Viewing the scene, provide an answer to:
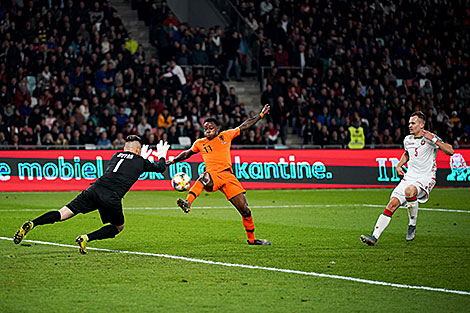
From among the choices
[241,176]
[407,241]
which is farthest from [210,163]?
[241,176]

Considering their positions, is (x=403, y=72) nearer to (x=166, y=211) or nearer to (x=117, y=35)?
(x=117, y=35)

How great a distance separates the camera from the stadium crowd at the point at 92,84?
78.6 feet

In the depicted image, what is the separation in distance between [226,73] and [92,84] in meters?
5.84

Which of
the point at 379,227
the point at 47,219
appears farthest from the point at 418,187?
the point at 47,219

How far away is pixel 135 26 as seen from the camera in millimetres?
30734

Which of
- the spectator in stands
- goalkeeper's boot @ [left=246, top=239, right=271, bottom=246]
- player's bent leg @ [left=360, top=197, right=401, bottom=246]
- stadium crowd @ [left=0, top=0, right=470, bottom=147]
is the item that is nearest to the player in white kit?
player's bent leg @ [left=360, top=197, right=401, bottom=246]

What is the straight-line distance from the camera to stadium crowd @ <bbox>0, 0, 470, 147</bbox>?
24750mm

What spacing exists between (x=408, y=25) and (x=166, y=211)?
66.0ft

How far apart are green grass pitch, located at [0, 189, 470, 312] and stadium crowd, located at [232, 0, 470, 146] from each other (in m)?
10.9

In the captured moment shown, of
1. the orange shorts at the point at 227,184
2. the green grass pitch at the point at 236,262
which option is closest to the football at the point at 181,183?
the orange shorts at the point at 227,184

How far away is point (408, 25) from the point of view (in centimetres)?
3391

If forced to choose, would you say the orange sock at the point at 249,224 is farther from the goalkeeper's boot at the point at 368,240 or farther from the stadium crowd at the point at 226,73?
the stadium crowd at the point at 226,73

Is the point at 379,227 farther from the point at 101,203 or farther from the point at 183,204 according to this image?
the point at 101,203

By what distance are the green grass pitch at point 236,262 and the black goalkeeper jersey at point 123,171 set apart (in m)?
0.93
